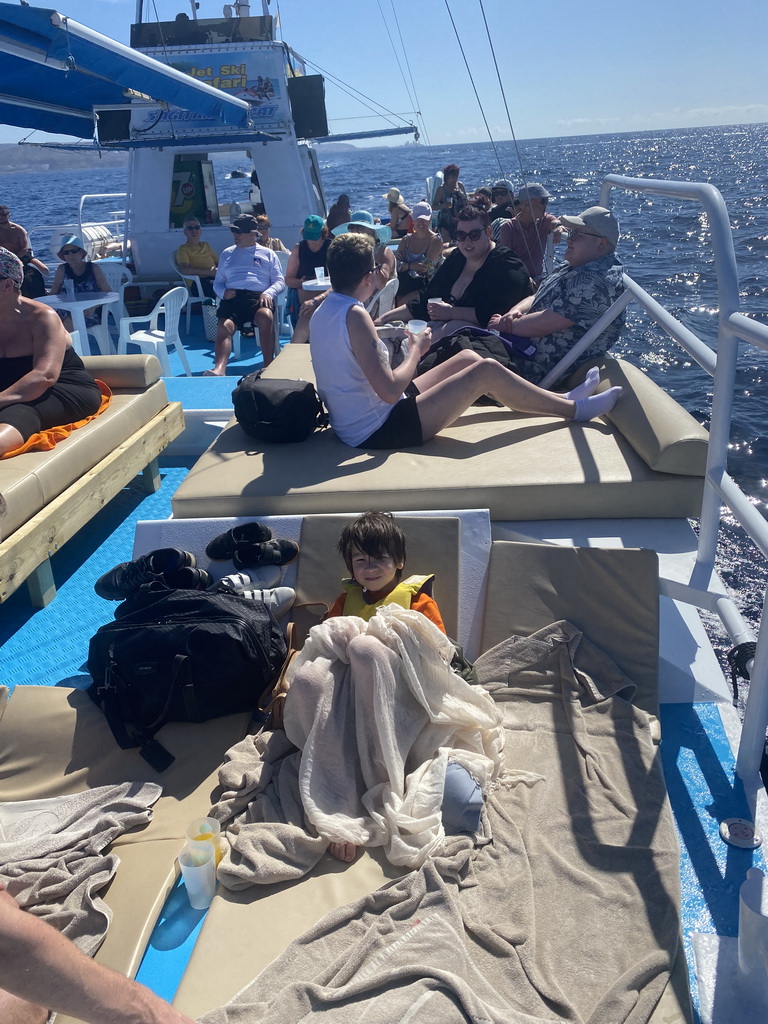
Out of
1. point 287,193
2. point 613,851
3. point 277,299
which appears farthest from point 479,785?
point 287,193

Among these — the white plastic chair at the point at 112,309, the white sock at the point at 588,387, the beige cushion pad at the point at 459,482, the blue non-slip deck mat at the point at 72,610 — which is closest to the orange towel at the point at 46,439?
the blue non-slip deck mat at the point at 72,610

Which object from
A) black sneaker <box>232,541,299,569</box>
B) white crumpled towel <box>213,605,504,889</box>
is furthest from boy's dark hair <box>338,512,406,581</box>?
black sneaker <box>232,541,299,569</box>

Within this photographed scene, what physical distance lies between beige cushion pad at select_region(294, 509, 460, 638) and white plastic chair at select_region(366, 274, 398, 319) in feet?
11.6

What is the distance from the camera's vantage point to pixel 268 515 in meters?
3.32

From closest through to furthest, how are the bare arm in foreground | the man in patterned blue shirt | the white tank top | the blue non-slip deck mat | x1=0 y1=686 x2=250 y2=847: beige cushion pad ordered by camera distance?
the bare arm in foreground → x1=0 y1=686 x2=250 y2=847: beige cushion pad → the blue non-slip deck mat → the white tank top → the man in patterned blue shirt

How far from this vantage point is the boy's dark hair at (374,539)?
2.62 meters

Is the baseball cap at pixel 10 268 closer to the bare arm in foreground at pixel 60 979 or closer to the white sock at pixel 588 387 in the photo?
the white sock at pixel 588 387

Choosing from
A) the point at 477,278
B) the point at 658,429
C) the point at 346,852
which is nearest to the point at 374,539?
the point at 346,852

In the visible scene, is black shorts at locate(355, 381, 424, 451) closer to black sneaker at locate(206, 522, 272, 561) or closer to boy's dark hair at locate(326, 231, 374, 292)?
boy's dark hair at locate(326, 231, 374, 292)

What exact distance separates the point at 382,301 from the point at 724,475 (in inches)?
166

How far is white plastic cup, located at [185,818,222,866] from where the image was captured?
2.15 m

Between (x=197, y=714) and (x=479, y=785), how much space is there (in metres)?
0.96

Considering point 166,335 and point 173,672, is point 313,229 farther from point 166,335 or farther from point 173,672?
point 173,672

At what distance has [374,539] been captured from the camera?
2621mm
